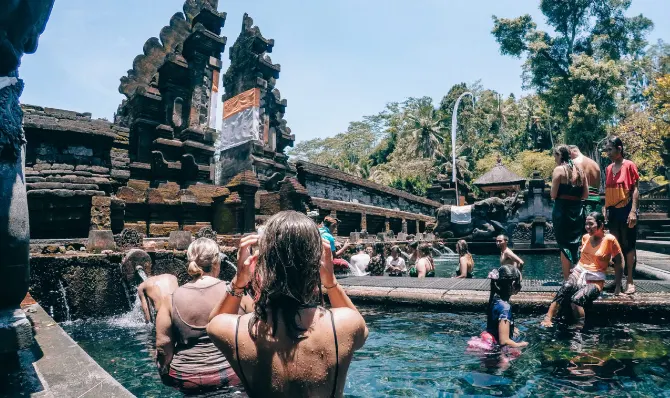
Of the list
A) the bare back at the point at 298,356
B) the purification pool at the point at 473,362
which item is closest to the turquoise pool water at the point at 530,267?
the purification pool at the point at 473,362

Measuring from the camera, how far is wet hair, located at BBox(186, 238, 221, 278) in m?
2.97

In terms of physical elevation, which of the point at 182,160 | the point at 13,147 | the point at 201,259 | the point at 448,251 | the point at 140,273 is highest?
the point at 182,160

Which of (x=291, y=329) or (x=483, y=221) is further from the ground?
(x=483, y=221)

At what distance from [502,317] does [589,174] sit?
10.00 feet

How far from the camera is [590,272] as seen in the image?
→ 4.75 m

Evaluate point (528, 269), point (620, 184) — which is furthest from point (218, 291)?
point (528, 269)

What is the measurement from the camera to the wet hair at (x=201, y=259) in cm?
297

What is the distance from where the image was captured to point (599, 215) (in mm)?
4855

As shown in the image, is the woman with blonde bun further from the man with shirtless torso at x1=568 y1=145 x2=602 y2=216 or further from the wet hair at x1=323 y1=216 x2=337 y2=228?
the man with shirtless torso at x1=568 y1=145 x2=602 y2=216

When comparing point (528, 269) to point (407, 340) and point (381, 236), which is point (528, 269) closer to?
point (381, 236)

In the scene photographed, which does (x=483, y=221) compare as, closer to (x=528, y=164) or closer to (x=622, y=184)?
(x=622, y=184)

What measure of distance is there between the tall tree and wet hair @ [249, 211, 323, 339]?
33076 millimetres

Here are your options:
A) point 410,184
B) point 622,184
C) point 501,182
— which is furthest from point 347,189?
point 410,184

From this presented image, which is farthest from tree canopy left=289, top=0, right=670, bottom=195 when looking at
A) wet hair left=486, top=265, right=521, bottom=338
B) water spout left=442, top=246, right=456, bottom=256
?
wet hair left=486, top=265, right=521, bottom=338
